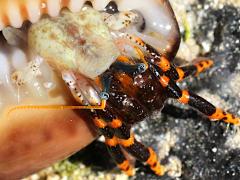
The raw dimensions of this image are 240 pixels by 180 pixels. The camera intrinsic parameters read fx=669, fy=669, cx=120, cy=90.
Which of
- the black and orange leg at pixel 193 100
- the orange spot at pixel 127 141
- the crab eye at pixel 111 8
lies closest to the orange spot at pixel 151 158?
the orange spot at pixel 127 141

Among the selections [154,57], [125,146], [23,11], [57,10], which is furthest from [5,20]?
[125,146]

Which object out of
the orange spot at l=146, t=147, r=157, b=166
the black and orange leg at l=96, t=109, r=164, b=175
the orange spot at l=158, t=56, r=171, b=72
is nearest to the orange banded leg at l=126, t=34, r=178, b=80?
the orange spot at l=158, t=56, r=171, b=72

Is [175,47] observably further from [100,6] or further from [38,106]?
[38,106]

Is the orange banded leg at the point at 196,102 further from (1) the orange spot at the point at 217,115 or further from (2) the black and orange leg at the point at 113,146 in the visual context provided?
(2) the black and orange leg at the point at 113,146

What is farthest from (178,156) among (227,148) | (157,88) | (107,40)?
(107,40)

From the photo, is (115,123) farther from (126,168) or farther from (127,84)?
(126,168)
